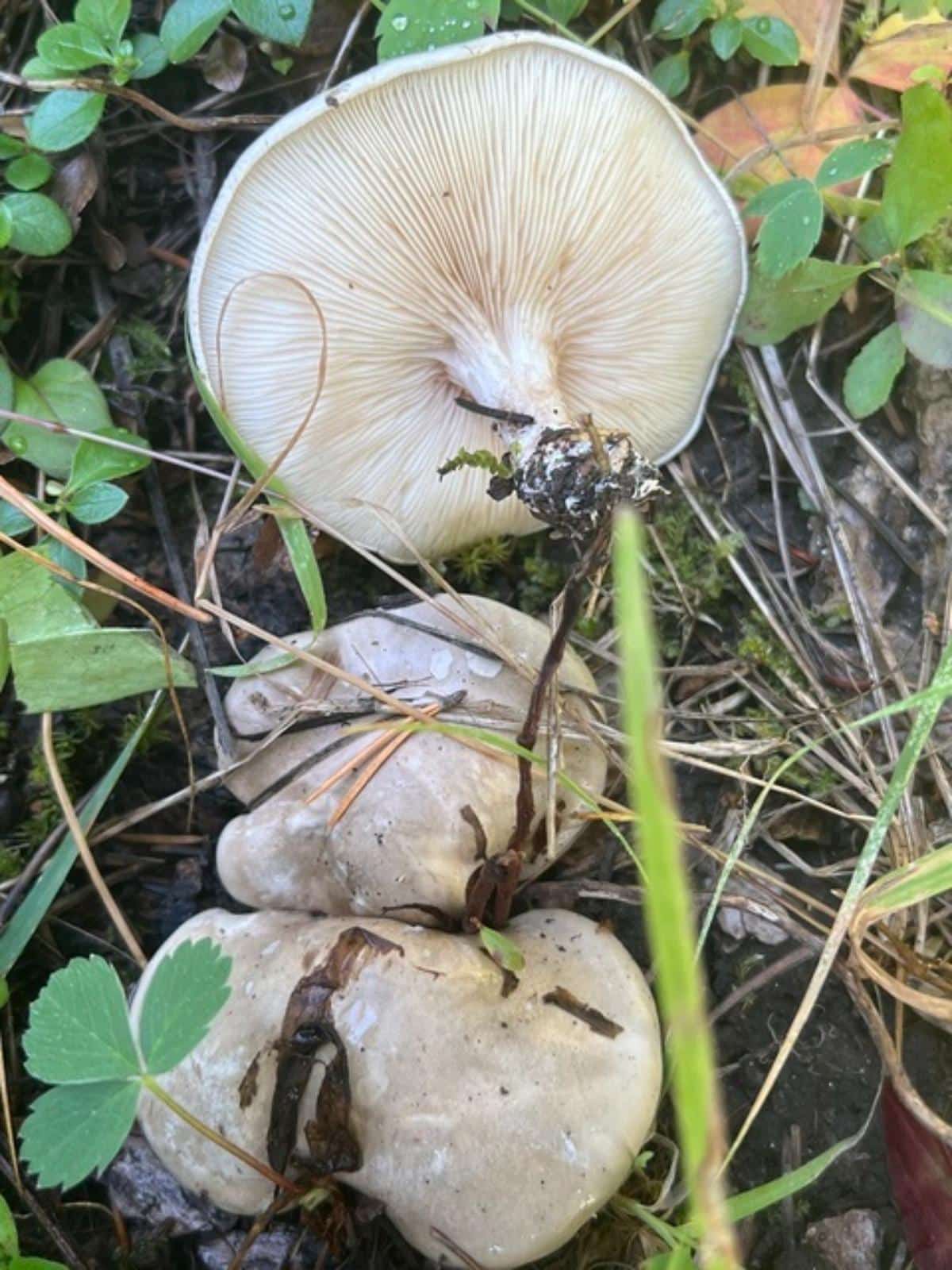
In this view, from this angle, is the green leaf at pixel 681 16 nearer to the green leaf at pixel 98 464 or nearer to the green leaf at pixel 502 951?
the green leaf at pixel 98 464

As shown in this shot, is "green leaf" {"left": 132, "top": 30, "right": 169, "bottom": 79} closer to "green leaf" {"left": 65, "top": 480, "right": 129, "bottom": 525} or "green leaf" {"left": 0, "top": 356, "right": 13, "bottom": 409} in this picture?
"green leaf" {"left": 0, "top": 356, "right": 13, "bottom": 409}

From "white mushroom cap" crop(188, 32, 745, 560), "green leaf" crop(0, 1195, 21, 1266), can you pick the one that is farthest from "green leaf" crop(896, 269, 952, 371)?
"green leaf" crop(0, 1195, 21, 1266)

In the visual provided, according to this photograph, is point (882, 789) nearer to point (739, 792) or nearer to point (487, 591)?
point (739, 792)

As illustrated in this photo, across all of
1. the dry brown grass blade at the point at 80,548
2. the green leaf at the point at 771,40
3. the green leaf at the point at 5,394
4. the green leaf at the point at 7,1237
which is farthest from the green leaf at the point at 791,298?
the green leaf at the point at 7,1237

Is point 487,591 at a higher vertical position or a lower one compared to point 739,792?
higher

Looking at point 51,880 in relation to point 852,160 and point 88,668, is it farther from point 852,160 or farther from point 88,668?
point 852,160

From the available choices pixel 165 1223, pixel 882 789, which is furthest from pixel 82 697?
pixel 882 789

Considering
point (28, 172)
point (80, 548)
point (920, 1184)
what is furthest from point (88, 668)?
point (920, 1184)
